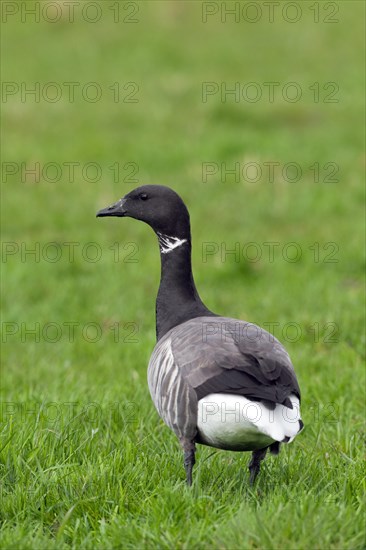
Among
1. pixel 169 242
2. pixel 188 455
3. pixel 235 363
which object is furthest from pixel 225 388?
pixel 169 242

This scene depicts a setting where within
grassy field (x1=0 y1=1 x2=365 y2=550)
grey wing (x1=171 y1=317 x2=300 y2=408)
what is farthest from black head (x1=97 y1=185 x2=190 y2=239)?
grassy field (x1=0 y1=1 x2=365 y2=550)

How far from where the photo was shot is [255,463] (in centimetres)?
→ 463

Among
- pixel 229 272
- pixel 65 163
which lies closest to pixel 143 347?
pixel 229 272

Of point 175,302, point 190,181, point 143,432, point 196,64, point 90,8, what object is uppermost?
point 90,8

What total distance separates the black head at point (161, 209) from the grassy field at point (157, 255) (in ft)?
4.33

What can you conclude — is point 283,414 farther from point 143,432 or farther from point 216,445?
point 143,432

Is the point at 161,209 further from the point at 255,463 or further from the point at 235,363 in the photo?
the point at 255,463

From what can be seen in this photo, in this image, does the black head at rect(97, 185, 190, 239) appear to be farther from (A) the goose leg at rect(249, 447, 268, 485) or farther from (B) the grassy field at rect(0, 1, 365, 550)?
(A) the goose leg at rect(249, 447, 268, 485)

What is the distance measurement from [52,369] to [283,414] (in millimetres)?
3758

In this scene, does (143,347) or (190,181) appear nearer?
(143,347)

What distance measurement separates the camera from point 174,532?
3.91 meters

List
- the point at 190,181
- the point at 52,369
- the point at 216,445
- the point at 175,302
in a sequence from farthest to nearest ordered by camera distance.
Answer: the point at 190,181
the point at 52,369
the point at 175,302
the point at 216,445

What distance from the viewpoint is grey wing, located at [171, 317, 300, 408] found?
424 cm

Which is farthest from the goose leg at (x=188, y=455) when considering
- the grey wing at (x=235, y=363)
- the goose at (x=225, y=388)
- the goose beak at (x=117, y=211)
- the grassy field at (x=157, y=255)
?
the goose beak at (x=117, y=211)
